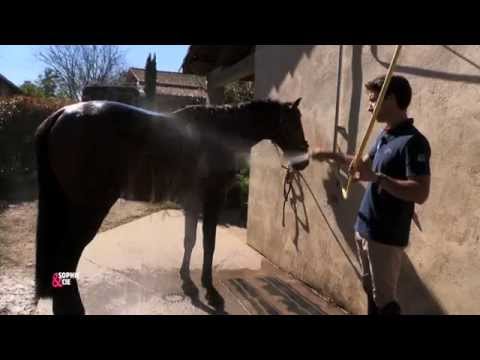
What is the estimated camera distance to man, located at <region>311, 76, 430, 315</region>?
174 centimetres

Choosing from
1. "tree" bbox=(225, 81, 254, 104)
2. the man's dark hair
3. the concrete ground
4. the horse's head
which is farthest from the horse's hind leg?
"tree" bbox=(225, 81, 254, 104)

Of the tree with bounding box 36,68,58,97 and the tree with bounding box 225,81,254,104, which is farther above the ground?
the tree with bounding box 36,68,58,97

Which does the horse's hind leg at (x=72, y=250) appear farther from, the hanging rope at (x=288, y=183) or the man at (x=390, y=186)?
the hanging rope at (x=288, y=183)

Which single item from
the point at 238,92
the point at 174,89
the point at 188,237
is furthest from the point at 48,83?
the point at 188,237

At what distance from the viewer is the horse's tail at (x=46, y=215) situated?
8.95 ft

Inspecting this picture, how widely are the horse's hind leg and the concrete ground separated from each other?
0.23m

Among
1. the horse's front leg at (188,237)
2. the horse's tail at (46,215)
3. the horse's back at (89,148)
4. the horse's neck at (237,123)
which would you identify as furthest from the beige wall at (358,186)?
the horse's tail at (46,215)

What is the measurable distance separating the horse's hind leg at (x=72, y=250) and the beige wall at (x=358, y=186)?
216cm

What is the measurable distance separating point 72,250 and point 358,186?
7.64 ft

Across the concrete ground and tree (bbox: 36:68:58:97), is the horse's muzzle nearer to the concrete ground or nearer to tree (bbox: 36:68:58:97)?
the concrete ground

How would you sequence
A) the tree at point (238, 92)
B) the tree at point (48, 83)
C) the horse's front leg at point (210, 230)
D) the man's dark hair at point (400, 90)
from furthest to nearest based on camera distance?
the tree at point (48, 83) < the tree at point (238, 92) < the horse's front leg at point (210, 230) < the man's dark hair at point (400, 90)

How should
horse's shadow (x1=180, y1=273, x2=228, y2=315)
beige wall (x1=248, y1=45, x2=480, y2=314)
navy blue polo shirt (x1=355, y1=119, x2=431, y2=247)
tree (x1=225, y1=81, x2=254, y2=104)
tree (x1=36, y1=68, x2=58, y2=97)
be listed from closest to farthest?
navy blue polo shirt (x1=355, y1=119, x2=431, y2=247), beige wall (x1=248, y1=45, x2=480, y2=314), horse's shadow (x1=180, y1=273, x2=228, y2=315), tree (x1=225, y1=81, x2=254, y2=104), tree (x1=36, y1=68, x2=58, y2=97)
